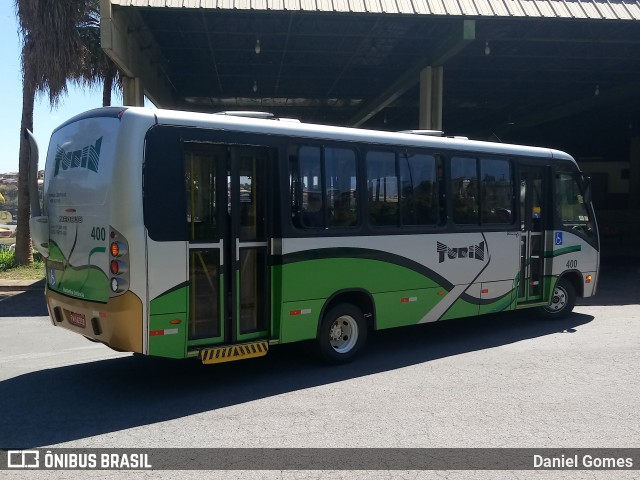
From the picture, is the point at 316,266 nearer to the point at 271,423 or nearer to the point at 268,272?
the point at 268,272

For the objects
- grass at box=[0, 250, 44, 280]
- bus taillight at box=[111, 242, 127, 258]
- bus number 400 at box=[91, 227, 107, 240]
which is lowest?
grass at box=[0, 250, 44, 280]

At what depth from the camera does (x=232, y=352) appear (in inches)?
257

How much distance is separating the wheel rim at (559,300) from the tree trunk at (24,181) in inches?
556

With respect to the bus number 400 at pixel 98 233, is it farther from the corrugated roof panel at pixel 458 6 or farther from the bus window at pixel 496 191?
the corrugated roof panel at pixel 458 6

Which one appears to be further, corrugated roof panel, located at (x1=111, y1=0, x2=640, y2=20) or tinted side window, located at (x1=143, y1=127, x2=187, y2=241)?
corrugated roof panel, located at (x1=111, y1=0, x2=640, y2=20)

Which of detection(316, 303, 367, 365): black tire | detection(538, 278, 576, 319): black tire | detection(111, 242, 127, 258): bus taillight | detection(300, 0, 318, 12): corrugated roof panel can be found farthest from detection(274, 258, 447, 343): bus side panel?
detection(300, 0, 318, 12): corrugated roof panel

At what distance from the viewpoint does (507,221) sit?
9.62 meters

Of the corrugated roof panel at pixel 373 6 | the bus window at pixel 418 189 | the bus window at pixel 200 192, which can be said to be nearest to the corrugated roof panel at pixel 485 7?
the corrugated roof panel at pixel 373 6

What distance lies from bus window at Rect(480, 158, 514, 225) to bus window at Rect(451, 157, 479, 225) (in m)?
0.18

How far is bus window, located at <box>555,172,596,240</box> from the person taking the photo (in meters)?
10.4

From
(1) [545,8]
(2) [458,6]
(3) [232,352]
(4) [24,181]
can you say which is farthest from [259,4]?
(3) [232,352]

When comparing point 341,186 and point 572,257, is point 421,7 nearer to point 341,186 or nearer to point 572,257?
point 572,257

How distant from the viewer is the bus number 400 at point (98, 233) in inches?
236

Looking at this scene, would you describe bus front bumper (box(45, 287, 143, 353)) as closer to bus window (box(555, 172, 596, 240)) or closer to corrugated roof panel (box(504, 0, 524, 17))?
bus window (box(555, 172, 596, 240))
